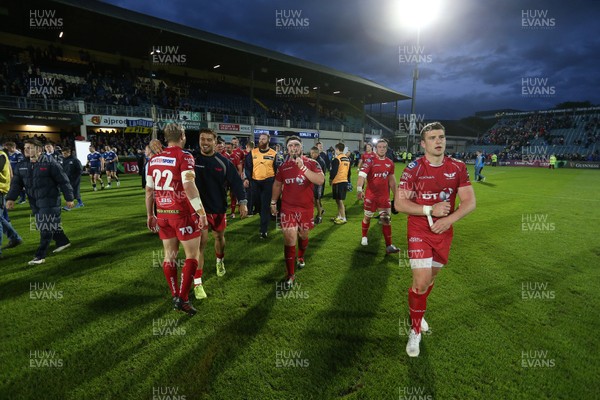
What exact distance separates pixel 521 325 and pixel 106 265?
6.89 m

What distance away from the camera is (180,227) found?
3.85m

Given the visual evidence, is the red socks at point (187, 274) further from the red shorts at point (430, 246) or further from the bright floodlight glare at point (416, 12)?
the bright floodlight glare at point (416, 12)

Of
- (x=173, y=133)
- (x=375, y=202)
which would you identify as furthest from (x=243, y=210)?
(x=375, y=202)

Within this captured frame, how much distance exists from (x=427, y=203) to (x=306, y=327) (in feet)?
7.05

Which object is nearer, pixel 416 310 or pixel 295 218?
pixel 416 310

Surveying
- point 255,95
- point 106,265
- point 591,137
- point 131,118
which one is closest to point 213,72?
point 255,95

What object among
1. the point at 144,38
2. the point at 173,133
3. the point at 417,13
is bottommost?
the point at 173,133

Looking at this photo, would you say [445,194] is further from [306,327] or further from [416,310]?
[306,327]

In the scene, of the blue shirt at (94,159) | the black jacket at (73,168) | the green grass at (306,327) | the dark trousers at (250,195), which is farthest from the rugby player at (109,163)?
the dark trousers at (250,195)

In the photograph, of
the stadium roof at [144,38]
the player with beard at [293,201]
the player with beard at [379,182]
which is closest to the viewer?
the player with beard at [293,201]

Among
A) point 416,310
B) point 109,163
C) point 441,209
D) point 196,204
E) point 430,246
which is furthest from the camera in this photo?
point 109,163

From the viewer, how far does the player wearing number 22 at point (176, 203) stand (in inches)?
146

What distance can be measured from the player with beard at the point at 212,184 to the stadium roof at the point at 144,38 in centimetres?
2308

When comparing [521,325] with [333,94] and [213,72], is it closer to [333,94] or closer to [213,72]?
[213,72]
